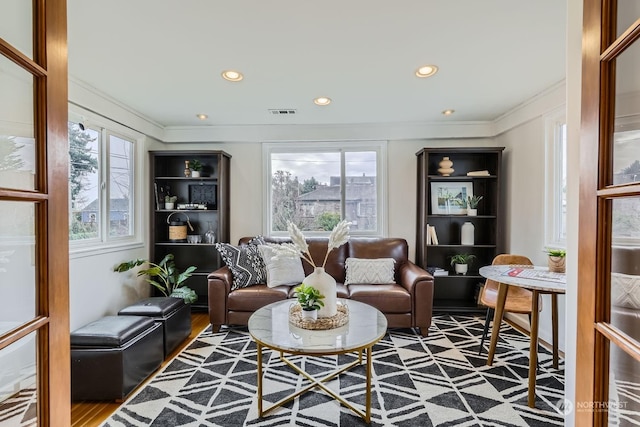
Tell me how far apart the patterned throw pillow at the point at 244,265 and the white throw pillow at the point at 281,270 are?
0.30 ft

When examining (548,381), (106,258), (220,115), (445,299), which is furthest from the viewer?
(445,299)

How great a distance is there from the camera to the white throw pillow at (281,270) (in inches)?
127

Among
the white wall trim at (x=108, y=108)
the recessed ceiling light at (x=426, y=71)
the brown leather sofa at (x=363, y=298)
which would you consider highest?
the recessed ceiling light at (x=426, y=71)

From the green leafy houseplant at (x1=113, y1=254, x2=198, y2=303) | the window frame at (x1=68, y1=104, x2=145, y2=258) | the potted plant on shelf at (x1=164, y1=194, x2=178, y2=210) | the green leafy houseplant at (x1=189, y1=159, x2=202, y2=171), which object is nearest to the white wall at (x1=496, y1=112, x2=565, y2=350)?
the green leafy houseplant at (x1=113, y1=254, x2=198, y2=303)

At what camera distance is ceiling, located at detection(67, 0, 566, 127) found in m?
1.67

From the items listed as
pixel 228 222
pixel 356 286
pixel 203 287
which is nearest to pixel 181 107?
pixel 228 222

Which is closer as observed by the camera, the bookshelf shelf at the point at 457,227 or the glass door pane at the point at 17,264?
the glass door pane at the point at 17,264

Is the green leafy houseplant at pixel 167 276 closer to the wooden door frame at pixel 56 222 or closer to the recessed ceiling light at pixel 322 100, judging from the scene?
the recessed ceiling light at pixel 322 100

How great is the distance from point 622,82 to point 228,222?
12.7 ft

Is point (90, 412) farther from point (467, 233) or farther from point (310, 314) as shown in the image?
point (467, 233)

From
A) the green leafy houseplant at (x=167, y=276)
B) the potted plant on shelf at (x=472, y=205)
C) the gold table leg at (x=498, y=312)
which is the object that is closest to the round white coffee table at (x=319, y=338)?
the gold table leg at (x=498, y=312)

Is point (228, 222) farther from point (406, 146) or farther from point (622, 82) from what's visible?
point (622, 82)

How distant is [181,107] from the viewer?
321 centimetres

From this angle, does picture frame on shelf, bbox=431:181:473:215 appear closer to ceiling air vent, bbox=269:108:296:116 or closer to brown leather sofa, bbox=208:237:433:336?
brown leather sofa, bbox=208:237:433:336
